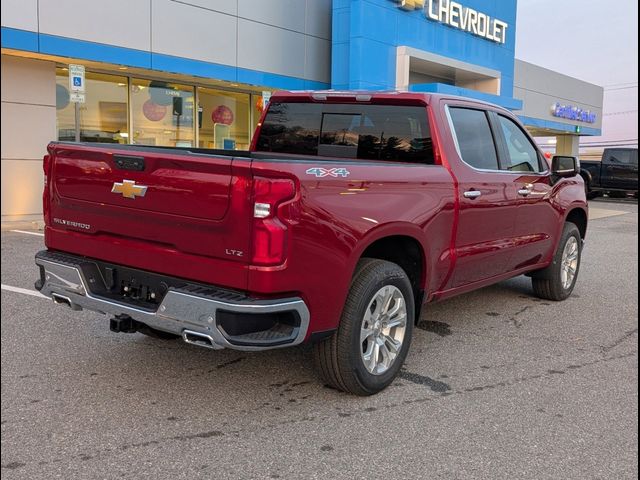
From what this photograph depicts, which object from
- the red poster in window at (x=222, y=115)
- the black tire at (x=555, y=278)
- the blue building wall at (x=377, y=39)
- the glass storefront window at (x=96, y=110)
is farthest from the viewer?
the blue building wall at (x=377, y=39)

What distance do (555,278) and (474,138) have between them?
7.43ft

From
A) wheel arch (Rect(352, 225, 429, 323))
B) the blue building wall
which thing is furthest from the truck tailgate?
the blue building wall

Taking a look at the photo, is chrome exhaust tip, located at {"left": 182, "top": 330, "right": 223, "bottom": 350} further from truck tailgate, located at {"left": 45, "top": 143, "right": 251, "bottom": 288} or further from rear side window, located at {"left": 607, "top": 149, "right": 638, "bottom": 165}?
rear side window, located at {"left": 607, "top": 149, "right": 638, "bottom": 165}

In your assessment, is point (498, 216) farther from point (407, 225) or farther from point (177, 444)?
point (177, 444)

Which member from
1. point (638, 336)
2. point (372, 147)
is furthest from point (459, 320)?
point (372, 147)

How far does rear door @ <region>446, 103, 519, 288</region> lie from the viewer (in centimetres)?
475

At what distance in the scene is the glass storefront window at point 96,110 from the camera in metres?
13.7

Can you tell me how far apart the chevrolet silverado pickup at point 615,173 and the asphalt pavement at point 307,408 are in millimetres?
21875

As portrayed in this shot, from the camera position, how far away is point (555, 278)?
21.6 feet

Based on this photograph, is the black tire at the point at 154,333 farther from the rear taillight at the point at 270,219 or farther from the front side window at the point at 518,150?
the front side window at the point at 518,150

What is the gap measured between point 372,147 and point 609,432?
2566mm

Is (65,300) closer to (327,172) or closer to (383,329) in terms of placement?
(327,172)

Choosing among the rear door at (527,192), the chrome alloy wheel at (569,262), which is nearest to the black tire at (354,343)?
the rear door at (527,192)

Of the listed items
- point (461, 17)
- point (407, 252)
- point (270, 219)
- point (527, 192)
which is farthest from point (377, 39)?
point (270, 219)
